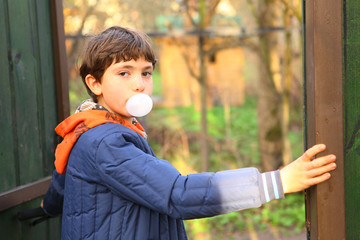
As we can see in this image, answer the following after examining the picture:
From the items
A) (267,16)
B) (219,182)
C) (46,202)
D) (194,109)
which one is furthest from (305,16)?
(194,109)

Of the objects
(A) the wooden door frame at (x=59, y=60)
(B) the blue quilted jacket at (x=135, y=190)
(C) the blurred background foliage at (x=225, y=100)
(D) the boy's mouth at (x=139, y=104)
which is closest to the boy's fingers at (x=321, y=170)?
(B) the blue quilted jacket at (x=135, y=190)

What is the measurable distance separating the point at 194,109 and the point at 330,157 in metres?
12.2

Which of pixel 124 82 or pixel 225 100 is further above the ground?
pixel 124 82

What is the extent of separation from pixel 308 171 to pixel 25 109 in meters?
1.56

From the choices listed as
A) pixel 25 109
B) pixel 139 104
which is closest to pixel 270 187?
pixel 139 104

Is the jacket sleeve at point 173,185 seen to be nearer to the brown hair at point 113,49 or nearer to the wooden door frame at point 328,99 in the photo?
the wooden door frame at point 328,99

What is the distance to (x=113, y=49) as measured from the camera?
5.33ft

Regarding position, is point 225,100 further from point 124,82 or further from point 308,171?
point 308,171

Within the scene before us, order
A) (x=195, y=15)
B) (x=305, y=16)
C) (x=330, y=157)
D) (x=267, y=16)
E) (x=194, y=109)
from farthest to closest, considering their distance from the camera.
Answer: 1. (x=194, y=109)
2. (x=195, y=15)
3. (x=267, y=16)
4. (x=305, y=16)
5. (x=330, y=157)

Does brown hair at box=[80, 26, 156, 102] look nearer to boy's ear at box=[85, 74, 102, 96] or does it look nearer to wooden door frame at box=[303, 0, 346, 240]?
boy's ear at box=[85, 74, 102, 96]

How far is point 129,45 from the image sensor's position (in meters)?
1.63

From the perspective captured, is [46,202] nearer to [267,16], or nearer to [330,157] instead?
[330,157]

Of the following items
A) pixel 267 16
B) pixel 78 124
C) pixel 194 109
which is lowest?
pixel 194 109

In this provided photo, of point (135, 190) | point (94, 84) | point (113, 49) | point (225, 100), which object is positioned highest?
point (113, 49)
